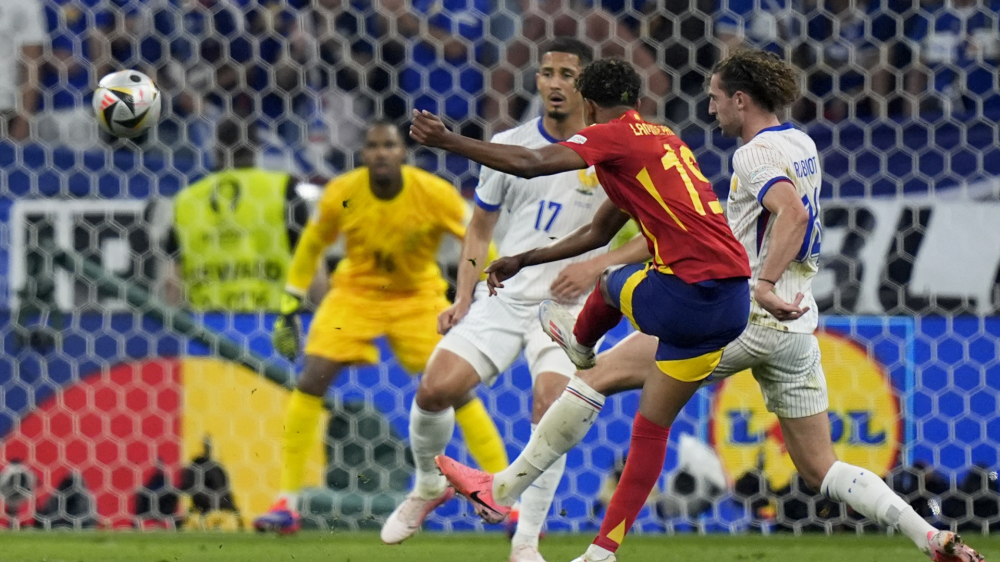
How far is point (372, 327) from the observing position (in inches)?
224

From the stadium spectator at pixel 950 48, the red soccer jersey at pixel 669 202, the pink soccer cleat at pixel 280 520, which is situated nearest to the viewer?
the red soccer jersey at pixel 669 202

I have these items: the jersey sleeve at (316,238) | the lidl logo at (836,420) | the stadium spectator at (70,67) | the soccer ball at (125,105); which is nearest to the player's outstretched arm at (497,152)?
the soccer ball at (125,105)

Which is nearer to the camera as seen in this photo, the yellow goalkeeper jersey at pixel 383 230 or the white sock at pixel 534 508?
the white sock at pixel 534 508

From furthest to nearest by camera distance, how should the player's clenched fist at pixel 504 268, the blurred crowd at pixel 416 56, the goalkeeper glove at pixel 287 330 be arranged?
the blurred crowd at pixel 416 56 < the goalkeeper glove at pixel 287 330 < the player's clenched fist at pixel 504 268

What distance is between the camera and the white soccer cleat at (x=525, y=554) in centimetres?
427

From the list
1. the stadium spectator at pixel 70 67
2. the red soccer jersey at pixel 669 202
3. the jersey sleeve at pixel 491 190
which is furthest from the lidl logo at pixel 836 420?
the stadium spectator at pixel 70 67

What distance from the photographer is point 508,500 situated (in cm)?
393

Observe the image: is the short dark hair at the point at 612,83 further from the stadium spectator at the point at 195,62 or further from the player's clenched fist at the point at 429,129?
the stadium spectator at the point at 195,62

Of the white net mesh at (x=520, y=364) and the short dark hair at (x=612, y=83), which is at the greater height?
the short dark hair at (x=612, y=83)

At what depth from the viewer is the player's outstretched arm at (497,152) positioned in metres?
3.17

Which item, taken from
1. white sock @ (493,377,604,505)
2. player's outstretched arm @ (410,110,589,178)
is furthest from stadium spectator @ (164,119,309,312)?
player's outstretched arm @ (410,110,589,178)

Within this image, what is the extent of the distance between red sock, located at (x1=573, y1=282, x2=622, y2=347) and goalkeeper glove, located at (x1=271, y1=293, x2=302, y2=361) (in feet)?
6.64

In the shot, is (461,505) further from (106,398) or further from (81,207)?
(81,207)

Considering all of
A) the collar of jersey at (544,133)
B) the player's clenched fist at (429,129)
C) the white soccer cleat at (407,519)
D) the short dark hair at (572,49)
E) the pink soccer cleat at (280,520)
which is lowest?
the pink soccer cleat at (280,520)
